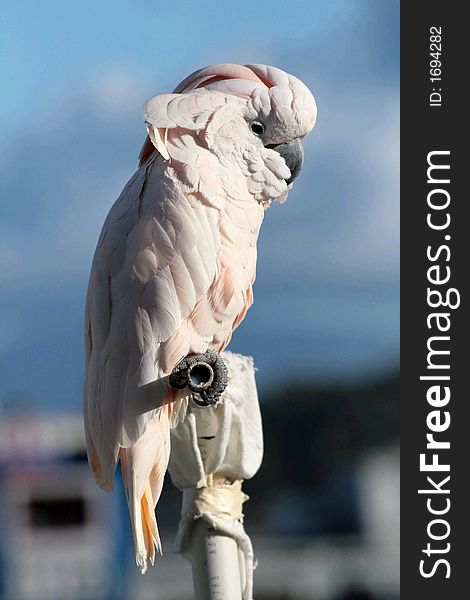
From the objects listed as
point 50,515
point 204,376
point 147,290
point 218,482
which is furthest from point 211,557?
point 50,515

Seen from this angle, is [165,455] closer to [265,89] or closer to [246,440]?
[246,440]

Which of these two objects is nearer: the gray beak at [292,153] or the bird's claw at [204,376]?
the bird's claw at [204,376]

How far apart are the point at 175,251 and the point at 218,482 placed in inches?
20.3

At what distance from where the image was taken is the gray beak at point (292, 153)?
2139 mm

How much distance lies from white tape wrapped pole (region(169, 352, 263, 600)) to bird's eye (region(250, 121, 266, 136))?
486mm

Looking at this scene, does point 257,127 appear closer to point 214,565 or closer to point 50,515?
point 214,565

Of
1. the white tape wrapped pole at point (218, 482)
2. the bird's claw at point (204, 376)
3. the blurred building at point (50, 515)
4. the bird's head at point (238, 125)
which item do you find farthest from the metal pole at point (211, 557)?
the blurred building at point (50, 515)

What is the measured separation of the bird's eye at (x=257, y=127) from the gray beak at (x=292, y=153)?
0.13ft

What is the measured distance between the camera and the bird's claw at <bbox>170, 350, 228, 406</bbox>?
1.93 m

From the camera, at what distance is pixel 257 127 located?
2109 mm

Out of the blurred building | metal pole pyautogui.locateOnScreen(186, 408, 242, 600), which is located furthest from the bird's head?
the blurred building

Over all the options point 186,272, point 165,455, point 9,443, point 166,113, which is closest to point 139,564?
point 165,455

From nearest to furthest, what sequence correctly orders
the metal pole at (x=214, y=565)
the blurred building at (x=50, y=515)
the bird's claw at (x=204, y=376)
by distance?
the bird's claw at (x=204, y=376), the metal pole at (x=214, y=565), the blurred building at (x=50, y=515)

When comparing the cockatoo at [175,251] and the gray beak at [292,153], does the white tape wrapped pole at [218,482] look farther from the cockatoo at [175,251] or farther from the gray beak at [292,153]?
the gray beak at [292,153]
